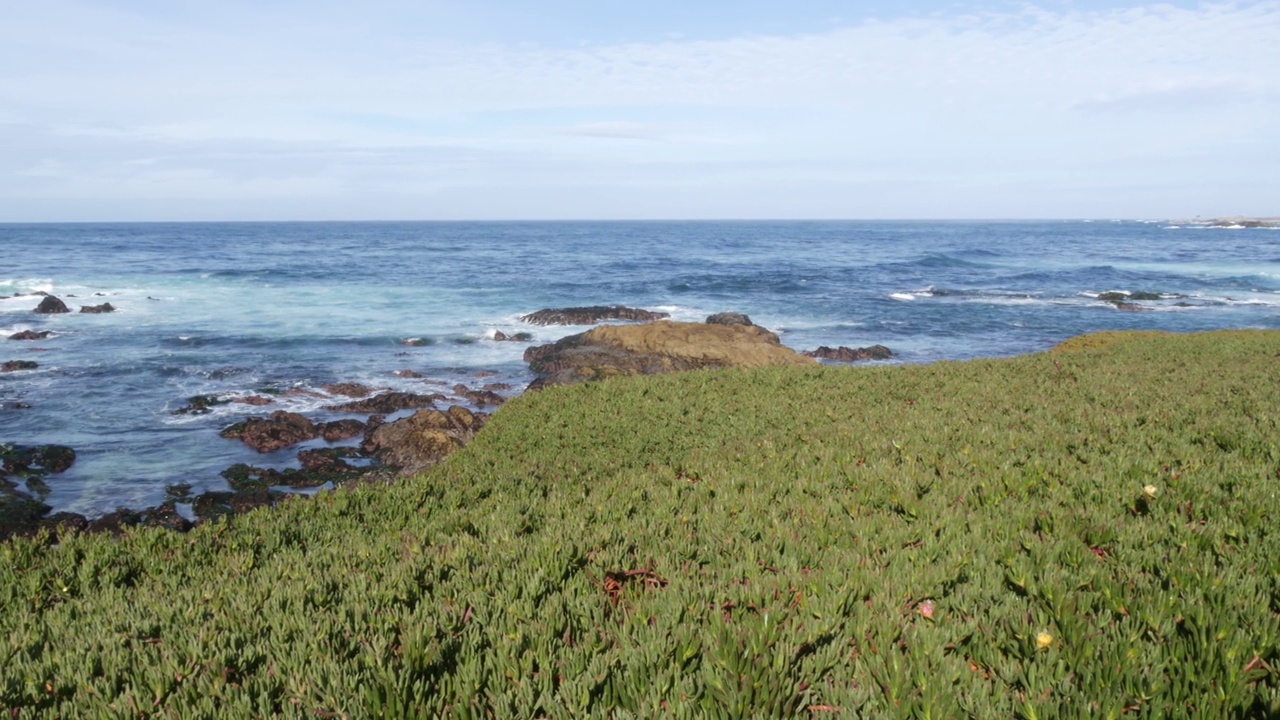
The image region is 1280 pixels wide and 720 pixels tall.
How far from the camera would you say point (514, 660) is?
3.45m

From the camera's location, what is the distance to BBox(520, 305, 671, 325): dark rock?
4062cm

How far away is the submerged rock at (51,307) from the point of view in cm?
4138

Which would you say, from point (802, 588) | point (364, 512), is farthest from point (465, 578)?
point (364, 512)

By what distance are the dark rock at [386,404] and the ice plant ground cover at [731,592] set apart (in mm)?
14992

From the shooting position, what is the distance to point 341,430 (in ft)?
64.2

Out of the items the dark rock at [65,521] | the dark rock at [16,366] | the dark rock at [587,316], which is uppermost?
the dark rock at [587,316]

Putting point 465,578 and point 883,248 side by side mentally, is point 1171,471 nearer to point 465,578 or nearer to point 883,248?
point 465,578

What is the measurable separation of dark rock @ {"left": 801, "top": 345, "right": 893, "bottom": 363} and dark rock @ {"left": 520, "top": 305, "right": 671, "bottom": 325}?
38.8 ft

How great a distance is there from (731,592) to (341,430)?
17.4 meters

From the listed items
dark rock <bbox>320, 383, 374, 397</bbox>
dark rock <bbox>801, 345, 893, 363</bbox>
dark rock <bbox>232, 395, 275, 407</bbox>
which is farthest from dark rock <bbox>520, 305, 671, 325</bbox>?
dark rock <bbox>232, 395, 275, 407</bbox>

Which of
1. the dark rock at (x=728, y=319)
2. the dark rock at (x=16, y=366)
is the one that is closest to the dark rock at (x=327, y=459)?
the dark rock at (x=16, y=366)

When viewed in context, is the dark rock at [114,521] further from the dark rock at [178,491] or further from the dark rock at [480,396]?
the dark rock at [480,396]

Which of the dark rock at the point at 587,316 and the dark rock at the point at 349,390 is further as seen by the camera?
the dark rock at the point at 587,316

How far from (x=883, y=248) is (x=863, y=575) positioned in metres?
114
